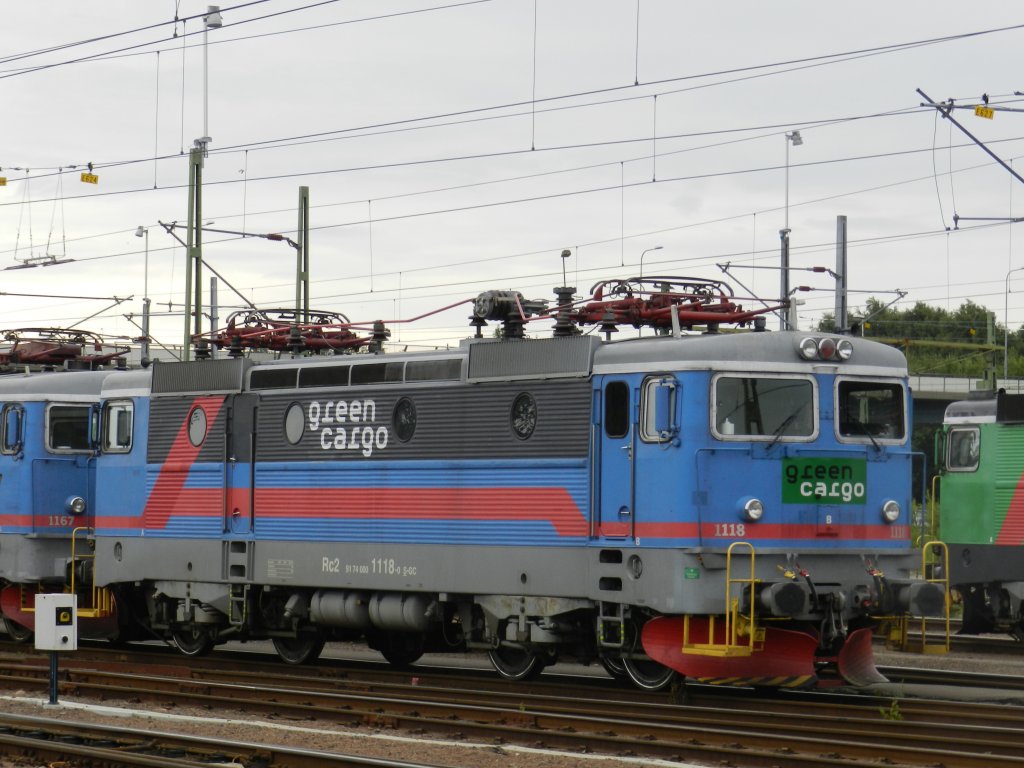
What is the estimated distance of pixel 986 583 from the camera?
82.3 feet

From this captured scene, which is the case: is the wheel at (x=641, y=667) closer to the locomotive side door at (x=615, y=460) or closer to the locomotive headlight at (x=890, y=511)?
the locomotive side door at (x=615, y=460)

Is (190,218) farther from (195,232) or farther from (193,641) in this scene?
(193,641)

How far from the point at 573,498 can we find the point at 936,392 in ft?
194

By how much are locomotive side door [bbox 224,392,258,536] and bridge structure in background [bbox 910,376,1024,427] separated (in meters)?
43.8

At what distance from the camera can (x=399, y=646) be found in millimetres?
20750

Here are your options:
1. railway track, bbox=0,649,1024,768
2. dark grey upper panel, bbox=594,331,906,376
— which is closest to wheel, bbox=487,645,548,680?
railway track, bbox=0,649,1024,768

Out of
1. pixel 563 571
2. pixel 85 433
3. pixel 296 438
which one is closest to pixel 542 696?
pixel 563 571

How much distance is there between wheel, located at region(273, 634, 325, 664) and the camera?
2083 centimetres

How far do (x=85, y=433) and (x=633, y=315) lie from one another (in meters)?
10.0

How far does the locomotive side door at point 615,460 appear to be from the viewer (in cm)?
1661

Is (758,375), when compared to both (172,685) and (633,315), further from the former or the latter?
(172,685)

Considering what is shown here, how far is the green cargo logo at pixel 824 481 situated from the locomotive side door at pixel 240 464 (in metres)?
7.46

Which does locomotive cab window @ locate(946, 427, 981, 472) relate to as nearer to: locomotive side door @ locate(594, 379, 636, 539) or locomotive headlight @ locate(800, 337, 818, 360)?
locomotive headlight @ locate(800, 337, 818, 360)

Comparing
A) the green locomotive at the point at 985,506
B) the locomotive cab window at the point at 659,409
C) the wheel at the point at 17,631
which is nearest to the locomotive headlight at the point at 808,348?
the locomotive cab window at the point at 659,409
